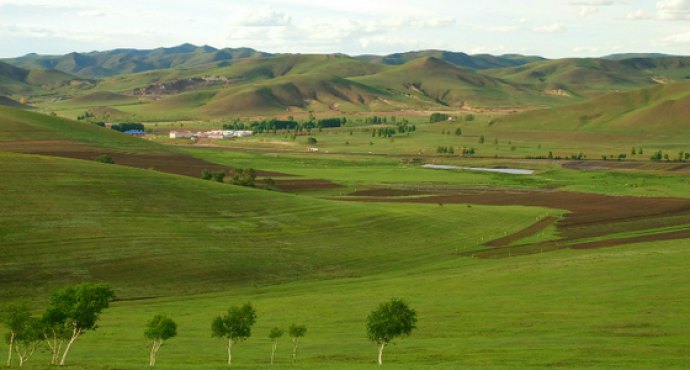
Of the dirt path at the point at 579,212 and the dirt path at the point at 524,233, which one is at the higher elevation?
the dirt path at the point at 579,212

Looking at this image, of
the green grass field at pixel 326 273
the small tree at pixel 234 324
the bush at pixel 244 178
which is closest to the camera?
the small tree at pixel 234 324

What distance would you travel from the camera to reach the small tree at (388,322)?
50.8 m

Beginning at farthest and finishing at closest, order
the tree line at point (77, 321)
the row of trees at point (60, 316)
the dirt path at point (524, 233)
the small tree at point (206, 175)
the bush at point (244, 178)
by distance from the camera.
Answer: the small tree at point (206, 175)
the bush at point (244, 178)
the dirt path at point (524, 233)
the tree line at point (77, 321)
the row of trees at point (60, 316)

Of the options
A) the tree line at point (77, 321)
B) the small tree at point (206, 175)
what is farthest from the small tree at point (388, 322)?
the small tree at point (206, 175)

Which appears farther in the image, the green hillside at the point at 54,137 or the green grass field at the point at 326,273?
the green hillside at the point at 54,137

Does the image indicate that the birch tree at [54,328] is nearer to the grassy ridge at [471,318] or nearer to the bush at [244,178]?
the grassy ridge at [471,318]

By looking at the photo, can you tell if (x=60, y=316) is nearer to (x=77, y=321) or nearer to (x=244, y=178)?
(x=77, y=321)

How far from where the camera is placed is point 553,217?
131m

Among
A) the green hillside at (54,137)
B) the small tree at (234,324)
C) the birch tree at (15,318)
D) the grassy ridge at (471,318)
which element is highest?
the green hillside at (54,137)

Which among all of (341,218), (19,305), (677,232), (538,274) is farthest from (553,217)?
(19,305)

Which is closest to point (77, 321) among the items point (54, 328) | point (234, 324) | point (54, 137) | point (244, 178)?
point (54, 328)

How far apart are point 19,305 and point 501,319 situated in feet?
113

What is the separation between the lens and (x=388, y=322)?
167 ft

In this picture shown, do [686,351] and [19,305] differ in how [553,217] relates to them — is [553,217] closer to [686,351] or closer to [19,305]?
[686,351]
